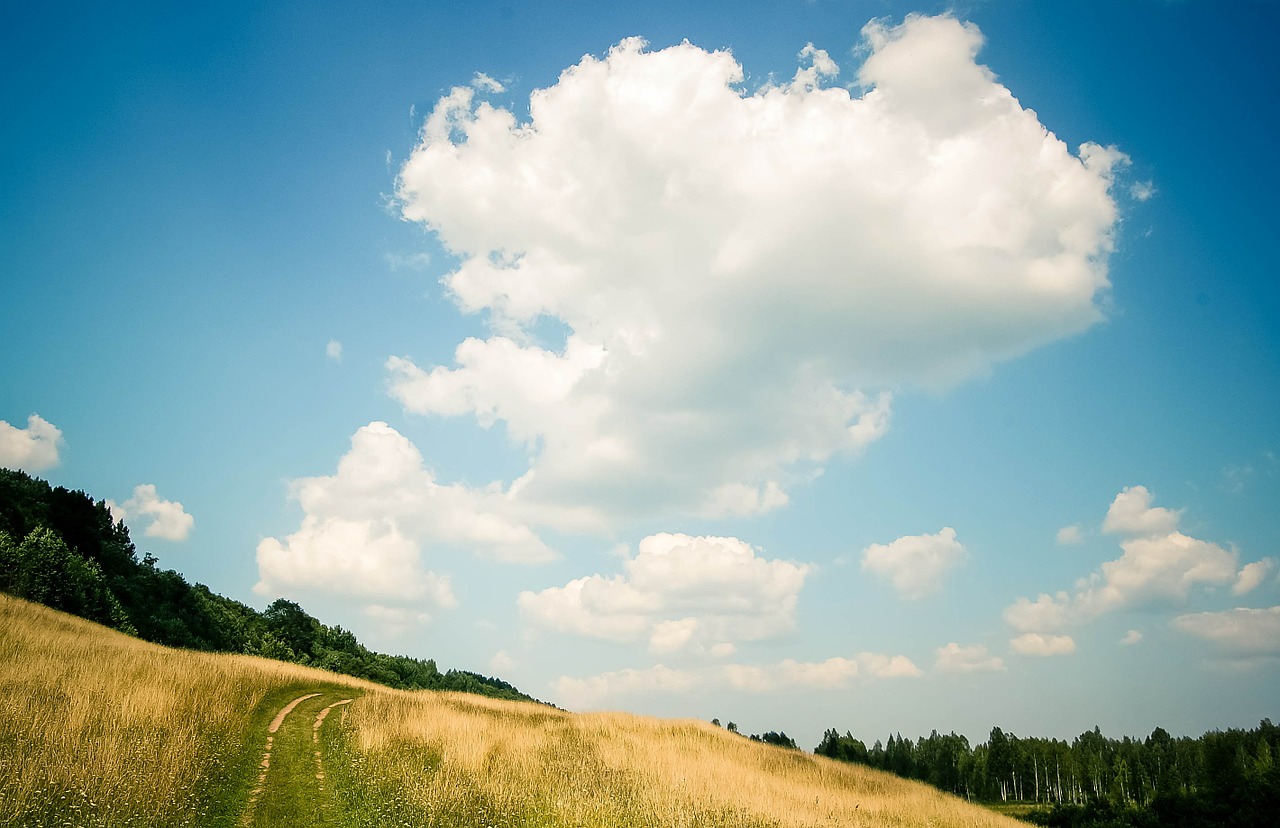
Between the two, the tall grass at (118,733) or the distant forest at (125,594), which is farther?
the distant forest at (125,594)

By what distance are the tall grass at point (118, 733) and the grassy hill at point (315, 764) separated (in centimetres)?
5

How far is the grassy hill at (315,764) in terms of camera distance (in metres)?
12.7

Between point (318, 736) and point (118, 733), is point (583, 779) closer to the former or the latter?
point (318, 736)

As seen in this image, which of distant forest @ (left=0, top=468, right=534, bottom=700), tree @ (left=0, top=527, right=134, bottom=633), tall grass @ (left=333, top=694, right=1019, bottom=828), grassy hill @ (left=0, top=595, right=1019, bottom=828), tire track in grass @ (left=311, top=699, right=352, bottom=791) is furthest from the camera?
distant forest @ (left=0, top=468, right=534, bottom=700)

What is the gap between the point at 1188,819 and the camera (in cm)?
6700

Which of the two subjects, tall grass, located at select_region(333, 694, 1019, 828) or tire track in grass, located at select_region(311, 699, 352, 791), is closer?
tall grass, located at select_region(333, 694, 1019, 828)

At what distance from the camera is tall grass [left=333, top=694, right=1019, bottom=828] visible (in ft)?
48.8

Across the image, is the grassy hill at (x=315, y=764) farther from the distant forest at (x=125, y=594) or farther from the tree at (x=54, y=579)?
the distant forest at (x=125, y=594)

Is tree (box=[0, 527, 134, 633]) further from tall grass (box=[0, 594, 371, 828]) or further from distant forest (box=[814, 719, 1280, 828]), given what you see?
distant forest (box=[814, 719, 1280, 828])

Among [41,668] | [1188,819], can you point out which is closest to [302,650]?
[41,668]

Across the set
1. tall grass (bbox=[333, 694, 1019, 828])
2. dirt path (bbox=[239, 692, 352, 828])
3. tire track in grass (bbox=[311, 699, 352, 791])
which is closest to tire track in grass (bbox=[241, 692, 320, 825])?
dirt path (bbox=[239, 692, 352, 828])

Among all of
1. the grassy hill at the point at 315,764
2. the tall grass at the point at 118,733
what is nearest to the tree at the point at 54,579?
the grassy hill at the point at 315,764

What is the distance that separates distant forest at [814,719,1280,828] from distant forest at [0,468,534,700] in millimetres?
77569

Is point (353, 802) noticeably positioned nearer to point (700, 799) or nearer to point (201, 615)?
point (700, 799)
